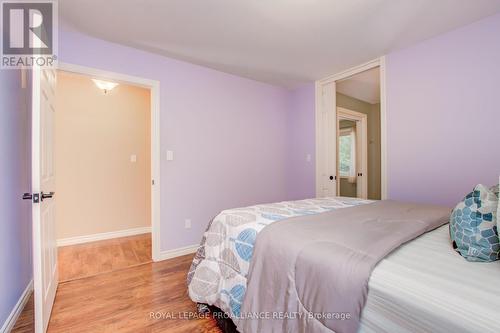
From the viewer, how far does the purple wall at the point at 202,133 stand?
245cm

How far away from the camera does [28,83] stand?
1.92 m

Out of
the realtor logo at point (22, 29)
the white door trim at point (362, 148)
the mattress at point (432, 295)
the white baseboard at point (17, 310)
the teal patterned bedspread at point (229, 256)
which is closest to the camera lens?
the mattress at point (432, 295)

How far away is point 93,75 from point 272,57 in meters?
1.89

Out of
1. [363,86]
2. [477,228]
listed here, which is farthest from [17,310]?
[363,86]

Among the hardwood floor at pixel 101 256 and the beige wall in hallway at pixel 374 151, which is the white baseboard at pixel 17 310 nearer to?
the hardwood floor at pixel 101 256

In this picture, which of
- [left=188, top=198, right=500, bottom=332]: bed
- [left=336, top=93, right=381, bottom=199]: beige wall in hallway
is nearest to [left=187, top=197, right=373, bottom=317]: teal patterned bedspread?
[left=188, top=198, right=500, bottom=332]: bed

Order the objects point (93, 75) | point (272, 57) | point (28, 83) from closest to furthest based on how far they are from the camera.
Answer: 1. point (28, 83)
2. point (93, 75)
3. point (272, 57)

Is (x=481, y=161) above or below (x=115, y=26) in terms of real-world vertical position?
below

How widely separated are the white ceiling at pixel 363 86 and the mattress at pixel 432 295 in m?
2.81

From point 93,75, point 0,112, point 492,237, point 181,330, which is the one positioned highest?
point 93,75

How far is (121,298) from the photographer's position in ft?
5.99

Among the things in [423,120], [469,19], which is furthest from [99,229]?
[469,19]

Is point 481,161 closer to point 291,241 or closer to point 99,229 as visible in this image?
point 291,241

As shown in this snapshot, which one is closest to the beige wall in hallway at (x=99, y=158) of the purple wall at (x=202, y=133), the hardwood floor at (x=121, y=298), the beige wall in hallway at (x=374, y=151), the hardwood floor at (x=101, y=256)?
the hardwood floor at (x=101, y=256)
